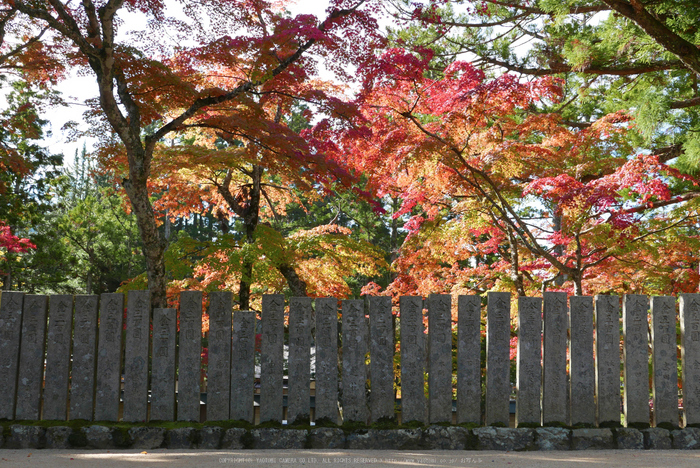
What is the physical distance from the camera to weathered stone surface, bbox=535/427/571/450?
164 inches

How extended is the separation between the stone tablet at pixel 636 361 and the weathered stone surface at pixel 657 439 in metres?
0.09

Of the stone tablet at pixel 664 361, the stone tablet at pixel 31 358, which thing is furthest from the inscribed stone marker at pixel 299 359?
the stone tablet at pixel 664 361

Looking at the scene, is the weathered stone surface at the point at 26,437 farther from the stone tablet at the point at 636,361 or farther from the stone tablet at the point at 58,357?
the stone tablet at the point at 636,361

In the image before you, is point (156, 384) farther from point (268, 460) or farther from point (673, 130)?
point (673, 130)

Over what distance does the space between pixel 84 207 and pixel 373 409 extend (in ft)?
47.5

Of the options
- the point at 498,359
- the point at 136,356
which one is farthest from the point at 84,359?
the point at 498,359

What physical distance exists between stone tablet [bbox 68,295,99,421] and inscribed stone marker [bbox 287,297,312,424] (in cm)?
167

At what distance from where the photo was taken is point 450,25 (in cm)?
714

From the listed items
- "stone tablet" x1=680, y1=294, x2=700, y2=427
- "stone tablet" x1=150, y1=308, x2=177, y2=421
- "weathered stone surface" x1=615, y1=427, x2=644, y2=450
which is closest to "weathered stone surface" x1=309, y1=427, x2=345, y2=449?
"stone tablet" x1=150, y1=308, x2=177, y2=421

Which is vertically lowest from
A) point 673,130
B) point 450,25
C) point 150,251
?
point 150,251

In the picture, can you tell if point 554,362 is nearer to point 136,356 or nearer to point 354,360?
point 354,360

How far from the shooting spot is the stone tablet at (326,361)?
14.0 ft

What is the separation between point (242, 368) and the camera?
4285 millimetres

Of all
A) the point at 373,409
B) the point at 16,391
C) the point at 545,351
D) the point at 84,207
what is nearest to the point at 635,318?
the point at 545,351
